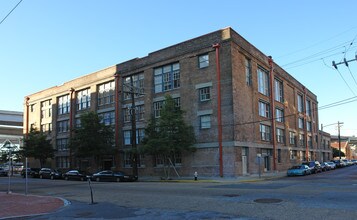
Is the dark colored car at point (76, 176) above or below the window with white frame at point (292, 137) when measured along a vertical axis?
below

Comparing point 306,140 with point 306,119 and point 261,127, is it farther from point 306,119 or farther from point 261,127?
point 261,127

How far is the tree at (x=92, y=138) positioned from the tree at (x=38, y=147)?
10747 mm

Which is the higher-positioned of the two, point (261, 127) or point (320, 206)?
point (261, 127)

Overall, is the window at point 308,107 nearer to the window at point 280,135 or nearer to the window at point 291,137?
the window at point 291,137

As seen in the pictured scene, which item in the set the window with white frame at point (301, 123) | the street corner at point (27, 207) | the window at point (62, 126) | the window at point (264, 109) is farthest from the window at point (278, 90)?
the street corner at point (27, 207)

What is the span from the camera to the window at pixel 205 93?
36.6m

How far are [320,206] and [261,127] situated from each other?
30.4 m

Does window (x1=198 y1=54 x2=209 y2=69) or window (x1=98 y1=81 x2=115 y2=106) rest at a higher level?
window (x1=198 y1=54 x2=209 y2=69)

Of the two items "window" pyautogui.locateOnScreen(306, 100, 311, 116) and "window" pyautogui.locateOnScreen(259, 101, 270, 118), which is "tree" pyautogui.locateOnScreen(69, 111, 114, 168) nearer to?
"window" pyautogui.locateOnScreen(259, 101, 270, 118)

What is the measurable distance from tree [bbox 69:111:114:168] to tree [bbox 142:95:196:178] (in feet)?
26.3

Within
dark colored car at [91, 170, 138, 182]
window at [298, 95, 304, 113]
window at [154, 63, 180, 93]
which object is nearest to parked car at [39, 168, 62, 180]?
dark colored car at [91, 170, 138, 182]

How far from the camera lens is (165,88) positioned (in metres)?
40.6

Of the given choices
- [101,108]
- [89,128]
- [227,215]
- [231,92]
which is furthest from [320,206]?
[101,108]

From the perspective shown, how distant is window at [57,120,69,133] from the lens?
A: 5422 cm
